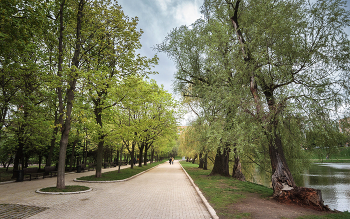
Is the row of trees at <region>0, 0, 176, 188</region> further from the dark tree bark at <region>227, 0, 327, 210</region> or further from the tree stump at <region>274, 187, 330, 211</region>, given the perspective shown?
the tree stump at <region>274, 187, 330, 211</region>

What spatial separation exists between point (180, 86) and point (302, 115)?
10862 mm

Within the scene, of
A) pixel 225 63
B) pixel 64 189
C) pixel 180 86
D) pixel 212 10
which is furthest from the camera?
pixel 180 86

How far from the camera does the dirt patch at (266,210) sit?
604 centimetres

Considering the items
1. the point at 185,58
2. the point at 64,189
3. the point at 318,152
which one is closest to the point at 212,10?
the point at 185,58

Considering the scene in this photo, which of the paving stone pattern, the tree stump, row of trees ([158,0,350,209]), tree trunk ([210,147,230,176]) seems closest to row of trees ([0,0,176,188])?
the paving stone pattern

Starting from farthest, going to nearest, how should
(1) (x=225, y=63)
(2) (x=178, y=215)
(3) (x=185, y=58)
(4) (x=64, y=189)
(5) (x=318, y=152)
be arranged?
(3) (x=185, y=58)
(1) (x=225, y=63)
(4) (x=64, y=189)
(5) (x=318, y=152)
(2) (x=178, y=215)

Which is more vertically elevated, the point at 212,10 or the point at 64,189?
the point at 212,10

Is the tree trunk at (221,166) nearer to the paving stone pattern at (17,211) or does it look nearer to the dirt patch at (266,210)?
the dirt patch at (266,210)

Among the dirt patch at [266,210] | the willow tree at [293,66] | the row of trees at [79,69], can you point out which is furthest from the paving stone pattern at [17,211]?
the willow tree at [293,66]

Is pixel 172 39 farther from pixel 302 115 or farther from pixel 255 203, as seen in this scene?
pixel 255 203

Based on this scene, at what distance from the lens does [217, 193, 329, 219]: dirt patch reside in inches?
238

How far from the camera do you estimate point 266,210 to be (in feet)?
21.6

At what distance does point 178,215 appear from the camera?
6.08m

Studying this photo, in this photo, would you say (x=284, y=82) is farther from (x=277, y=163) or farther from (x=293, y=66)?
(x=277, y=163)
